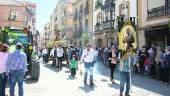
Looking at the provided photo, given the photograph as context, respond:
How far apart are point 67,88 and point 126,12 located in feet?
62.4

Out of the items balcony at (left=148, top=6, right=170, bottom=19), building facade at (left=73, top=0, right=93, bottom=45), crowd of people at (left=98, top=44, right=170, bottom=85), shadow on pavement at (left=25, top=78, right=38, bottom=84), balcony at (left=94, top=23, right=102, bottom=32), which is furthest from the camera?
building facade at (left=73, top=0, right=93, bottom=45)

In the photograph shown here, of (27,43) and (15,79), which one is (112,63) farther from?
(15,79)

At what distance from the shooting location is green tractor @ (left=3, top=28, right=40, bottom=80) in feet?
55.1

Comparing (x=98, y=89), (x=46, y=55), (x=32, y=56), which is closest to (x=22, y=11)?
(x=46, y=55)

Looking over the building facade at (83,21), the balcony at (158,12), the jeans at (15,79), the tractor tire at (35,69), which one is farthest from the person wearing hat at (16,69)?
the building facade at (83,21)

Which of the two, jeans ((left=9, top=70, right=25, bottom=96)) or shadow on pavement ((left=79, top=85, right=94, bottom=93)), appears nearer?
jeans ((left=9, top=70, right=25, bottom=96))

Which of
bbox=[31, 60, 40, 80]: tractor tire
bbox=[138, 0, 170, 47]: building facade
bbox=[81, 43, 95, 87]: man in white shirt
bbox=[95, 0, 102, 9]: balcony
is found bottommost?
bbox=[31, 60, 40, 80]: tractor tire

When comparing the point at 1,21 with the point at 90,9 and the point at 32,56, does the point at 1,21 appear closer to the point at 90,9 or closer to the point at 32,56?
the point at 90,9

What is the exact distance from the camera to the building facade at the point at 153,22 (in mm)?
24625

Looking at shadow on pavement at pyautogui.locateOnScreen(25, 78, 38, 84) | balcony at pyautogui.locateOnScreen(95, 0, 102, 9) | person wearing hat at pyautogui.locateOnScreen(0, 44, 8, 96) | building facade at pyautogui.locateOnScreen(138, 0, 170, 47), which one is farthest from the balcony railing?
person wearing hat at pyautogui.locateOnScreen(0, 44, 8, 96)

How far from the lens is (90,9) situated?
46.8m

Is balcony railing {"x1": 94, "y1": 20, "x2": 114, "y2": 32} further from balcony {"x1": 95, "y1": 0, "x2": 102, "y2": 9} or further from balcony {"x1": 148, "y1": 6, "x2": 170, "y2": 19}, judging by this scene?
balcony {"x1": 148, "y1": 6, "x2": 170, "y2": 19}

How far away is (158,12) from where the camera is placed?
26.0 meters

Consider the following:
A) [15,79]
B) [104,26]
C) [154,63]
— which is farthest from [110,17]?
[15,79]
